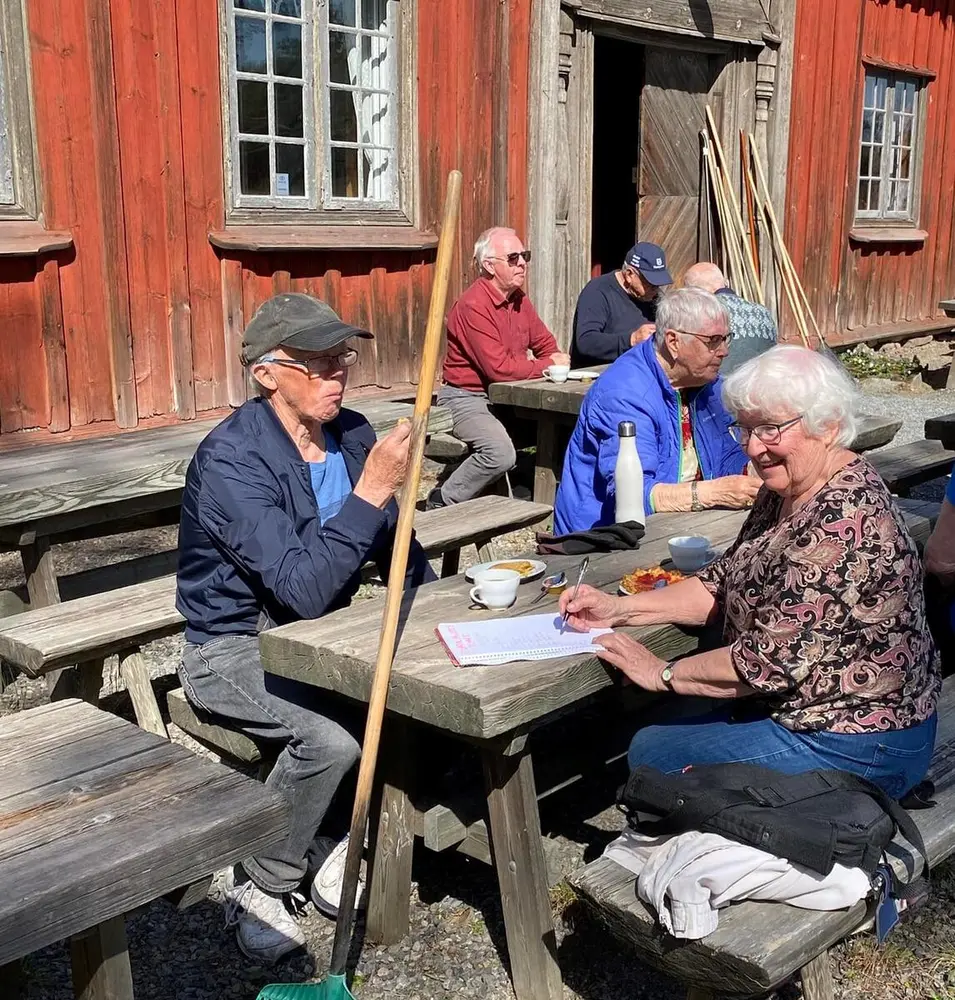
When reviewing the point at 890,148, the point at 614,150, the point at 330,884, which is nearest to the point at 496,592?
the point at 330,884

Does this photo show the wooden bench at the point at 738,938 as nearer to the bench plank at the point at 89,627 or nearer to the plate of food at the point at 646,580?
the plate of food at the point at 646,580

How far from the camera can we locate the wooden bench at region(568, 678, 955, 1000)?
6.79 ft

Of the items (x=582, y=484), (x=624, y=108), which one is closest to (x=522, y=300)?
(x=582, y=484)

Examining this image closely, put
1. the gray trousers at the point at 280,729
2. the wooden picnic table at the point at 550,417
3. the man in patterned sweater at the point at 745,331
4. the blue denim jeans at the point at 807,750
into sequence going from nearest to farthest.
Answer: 1. the blue denim jeans at the point at 807,750
2. the gray trousers at the point at 280,729
3. the man in patterned sweater at the point at 745,331
4. the wooden picnic table at the point at 550,417

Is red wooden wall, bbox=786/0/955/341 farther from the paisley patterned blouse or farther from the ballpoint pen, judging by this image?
the paisley patterned blouse

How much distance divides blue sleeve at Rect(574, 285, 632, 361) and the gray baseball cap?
3.87m

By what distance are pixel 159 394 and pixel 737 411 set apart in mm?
4054

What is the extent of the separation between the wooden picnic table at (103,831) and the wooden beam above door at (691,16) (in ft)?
22.5

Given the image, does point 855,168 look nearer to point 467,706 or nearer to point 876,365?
point 876,365

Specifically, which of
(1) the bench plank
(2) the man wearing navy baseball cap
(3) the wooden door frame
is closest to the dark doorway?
(3) the wooden door frame

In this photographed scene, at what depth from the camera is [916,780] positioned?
2537 mm

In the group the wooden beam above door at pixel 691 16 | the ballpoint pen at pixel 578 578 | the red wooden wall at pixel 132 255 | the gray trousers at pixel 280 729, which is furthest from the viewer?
the wooden beam above door at pixel 691 16

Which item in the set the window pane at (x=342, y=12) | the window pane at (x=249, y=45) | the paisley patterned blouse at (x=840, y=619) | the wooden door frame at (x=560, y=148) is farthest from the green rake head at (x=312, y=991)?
the wooden door frame at (x=560, y=148)

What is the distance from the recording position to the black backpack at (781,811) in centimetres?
220
